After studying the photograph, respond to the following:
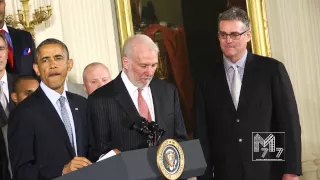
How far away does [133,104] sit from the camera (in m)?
4.25

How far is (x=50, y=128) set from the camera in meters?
4.05

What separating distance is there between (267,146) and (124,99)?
1250 millimetres

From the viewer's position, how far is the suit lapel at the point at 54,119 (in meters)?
4.07

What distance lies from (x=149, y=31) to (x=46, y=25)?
1601 mm

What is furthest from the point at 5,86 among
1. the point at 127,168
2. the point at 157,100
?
the point at 127,168

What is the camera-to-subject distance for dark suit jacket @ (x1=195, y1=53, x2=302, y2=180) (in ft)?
16.2

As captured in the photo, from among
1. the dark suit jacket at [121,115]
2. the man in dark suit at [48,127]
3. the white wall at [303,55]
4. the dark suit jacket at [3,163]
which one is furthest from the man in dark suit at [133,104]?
the white wall at [303,55]

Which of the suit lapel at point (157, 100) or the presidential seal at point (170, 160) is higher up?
the suit lapel at point (157, 100)

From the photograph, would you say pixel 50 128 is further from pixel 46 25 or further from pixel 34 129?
pixel 46 25

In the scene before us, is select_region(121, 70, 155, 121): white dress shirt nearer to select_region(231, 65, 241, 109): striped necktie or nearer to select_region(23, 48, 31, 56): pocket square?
select_region(231, 65, 241, 109): striped necktie

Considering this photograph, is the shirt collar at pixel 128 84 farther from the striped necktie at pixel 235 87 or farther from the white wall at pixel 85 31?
the white wall at pixel 85 31

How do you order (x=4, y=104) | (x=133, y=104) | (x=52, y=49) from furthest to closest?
(x=4, y=104)
(x=133, y=104)
(x=52, y=49)

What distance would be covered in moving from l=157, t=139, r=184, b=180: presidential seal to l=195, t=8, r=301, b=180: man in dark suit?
1.27 m

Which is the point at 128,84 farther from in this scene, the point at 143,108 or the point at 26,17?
the point at 26,17
